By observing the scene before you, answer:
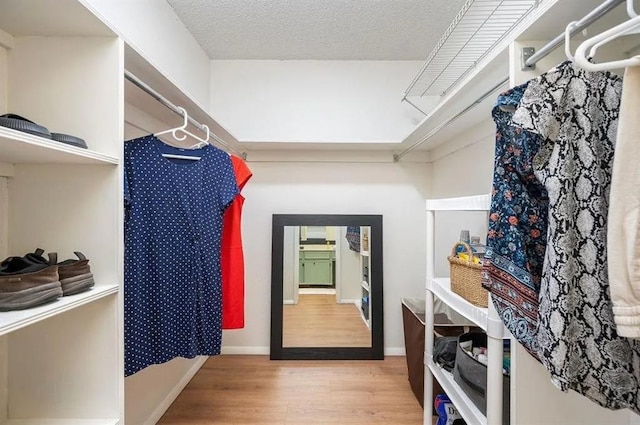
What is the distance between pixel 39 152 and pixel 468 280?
4.70 ft

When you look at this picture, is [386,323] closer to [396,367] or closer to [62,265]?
[396,367]

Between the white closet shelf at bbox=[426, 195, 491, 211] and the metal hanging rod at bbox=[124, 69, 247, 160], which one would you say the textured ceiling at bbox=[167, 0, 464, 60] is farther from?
the white closet shelf at bbox=[426, 195, 491, 211]

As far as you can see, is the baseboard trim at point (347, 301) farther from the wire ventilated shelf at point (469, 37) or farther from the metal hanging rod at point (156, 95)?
the wire ventilated shelf at point (469, 37)

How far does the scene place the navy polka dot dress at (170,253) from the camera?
1.20 meters

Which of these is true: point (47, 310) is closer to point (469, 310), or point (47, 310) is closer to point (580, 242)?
point (580, 242)

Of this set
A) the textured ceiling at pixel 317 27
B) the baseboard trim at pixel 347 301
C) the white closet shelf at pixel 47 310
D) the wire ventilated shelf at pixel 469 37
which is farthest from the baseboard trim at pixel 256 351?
the textured ceiling at pixel 317 27

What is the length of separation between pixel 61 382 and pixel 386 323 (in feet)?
7.09

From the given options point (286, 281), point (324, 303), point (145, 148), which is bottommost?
point (324, 303)

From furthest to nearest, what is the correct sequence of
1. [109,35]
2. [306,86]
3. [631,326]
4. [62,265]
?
[306,86]
[109,35]
[62,265]
[631,326]

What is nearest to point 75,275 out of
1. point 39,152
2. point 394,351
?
point 39,152

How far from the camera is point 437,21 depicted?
6.57ft

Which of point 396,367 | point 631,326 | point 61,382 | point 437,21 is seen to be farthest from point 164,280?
point 437,21

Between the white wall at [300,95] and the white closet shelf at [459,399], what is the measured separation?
167cm

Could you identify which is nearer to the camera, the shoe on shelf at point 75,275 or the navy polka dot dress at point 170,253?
the shoe on shelf at point 75,275
